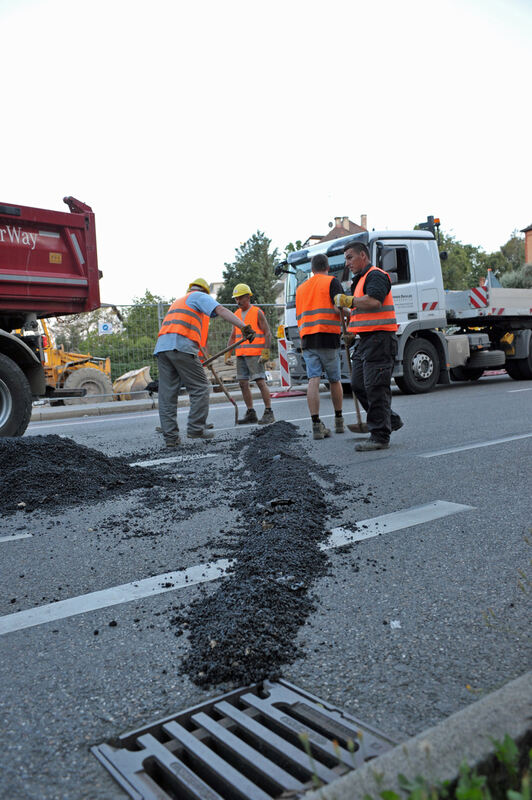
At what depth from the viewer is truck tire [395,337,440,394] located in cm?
1173

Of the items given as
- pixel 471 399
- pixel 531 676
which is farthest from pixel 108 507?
pixel 471 399

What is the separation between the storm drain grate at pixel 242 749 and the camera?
1.64 m

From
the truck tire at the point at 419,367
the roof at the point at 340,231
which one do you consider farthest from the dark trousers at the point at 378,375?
the roof at the point at 340,231

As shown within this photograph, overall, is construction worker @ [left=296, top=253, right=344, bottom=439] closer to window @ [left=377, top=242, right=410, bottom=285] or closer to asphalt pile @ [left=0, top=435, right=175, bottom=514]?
asphalt pile @ [left=0, top=435, right=175, bottom=514]

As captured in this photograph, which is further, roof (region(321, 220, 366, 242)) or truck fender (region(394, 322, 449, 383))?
roof (region(321, 220, 366, 242))

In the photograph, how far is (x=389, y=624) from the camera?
2.47 meters

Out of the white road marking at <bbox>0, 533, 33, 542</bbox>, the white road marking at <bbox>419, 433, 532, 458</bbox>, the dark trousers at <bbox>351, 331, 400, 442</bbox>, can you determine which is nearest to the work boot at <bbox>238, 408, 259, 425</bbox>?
the dark trousers at <bbox>351, 331, 400, 442</bbox>

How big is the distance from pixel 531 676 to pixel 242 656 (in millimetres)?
921

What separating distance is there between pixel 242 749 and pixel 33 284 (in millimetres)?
7161

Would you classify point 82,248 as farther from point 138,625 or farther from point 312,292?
point 138,625

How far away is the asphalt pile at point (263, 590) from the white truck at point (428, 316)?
22.8 ft

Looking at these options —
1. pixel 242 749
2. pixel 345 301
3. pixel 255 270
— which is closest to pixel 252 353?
pixel 345 301

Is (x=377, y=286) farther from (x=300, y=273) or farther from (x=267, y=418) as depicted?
(x=300, y=273)

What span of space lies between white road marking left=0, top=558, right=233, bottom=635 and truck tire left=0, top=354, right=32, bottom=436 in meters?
4.44
